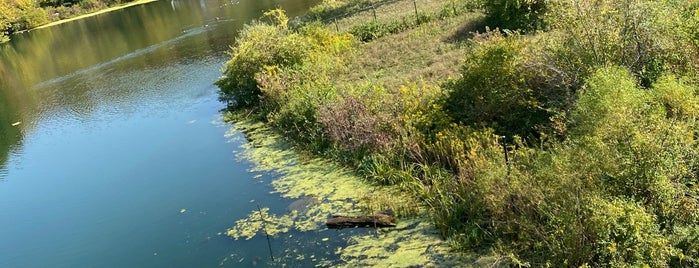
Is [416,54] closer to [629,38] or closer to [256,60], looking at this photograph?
[256,60]

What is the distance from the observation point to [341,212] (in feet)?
39.1

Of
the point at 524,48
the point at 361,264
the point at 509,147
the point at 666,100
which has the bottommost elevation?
the point at 361,264

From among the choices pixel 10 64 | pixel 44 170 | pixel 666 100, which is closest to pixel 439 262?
pixel 666 100

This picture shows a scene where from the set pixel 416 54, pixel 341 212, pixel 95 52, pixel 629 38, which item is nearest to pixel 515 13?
pixel 416 54

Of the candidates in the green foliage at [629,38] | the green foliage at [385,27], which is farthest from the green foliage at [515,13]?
the green foliage at [629,38]

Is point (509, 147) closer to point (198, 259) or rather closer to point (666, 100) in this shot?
point (666, 100)

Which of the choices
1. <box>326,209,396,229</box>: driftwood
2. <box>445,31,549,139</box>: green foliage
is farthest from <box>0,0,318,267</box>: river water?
<box>445,31,549,139</box>: green foliage

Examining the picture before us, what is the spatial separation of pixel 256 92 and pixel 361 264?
42.1ft

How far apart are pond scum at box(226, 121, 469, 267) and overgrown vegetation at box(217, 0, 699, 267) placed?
1.23 ft

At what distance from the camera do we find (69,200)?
54.9 ft

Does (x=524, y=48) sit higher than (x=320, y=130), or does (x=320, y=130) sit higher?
(x=524, y=48)

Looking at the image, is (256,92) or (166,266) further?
(256,92)

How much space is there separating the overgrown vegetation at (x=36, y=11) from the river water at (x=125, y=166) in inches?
1488

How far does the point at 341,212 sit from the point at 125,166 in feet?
33.5
